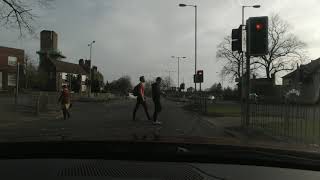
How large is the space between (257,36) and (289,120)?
2.91 meters

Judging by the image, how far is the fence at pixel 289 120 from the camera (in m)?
15.0

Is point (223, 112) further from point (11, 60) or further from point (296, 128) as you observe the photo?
point (11, 60)

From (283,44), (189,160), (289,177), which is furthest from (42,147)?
(283,44)

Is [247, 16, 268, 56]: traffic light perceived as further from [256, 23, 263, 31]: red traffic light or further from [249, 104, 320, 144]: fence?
[249, 104, 320, 144]: fence

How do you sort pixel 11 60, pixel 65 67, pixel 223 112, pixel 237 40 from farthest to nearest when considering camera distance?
pixel 65 67 < pixel 11 60 < pixel 223 112 < pixel 237 40

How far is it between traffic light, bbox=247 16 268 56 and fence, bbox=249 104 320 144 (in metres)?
1.95

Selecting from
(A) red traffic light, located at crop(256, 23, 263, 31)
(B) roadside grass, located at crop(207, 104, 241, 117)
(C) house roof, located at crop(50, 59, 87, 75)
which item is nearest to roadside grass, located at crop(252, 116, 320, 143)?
(A) red traffic light, located at crop(256, 23, 263, 31)

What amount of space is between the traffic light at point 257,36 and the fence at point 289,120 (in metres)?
1.95

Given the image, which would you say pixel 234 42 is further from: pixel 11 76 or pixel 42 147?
pixel 11 76

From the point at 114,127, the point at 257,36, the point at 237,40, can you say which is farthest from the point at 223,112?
the point at 114,127

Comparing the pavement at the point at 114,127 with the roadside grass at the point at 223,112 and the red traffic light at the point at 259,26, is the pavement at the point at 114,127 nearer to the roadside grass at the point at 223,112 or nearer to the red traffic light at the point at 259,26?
the red traffic light at the point at 259,26

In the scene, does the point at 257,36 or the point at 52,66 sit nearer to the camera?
the point at 257,36

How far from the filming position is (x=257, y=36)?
18203mm

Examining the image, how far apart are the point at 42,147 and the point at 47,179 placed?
65 cm
